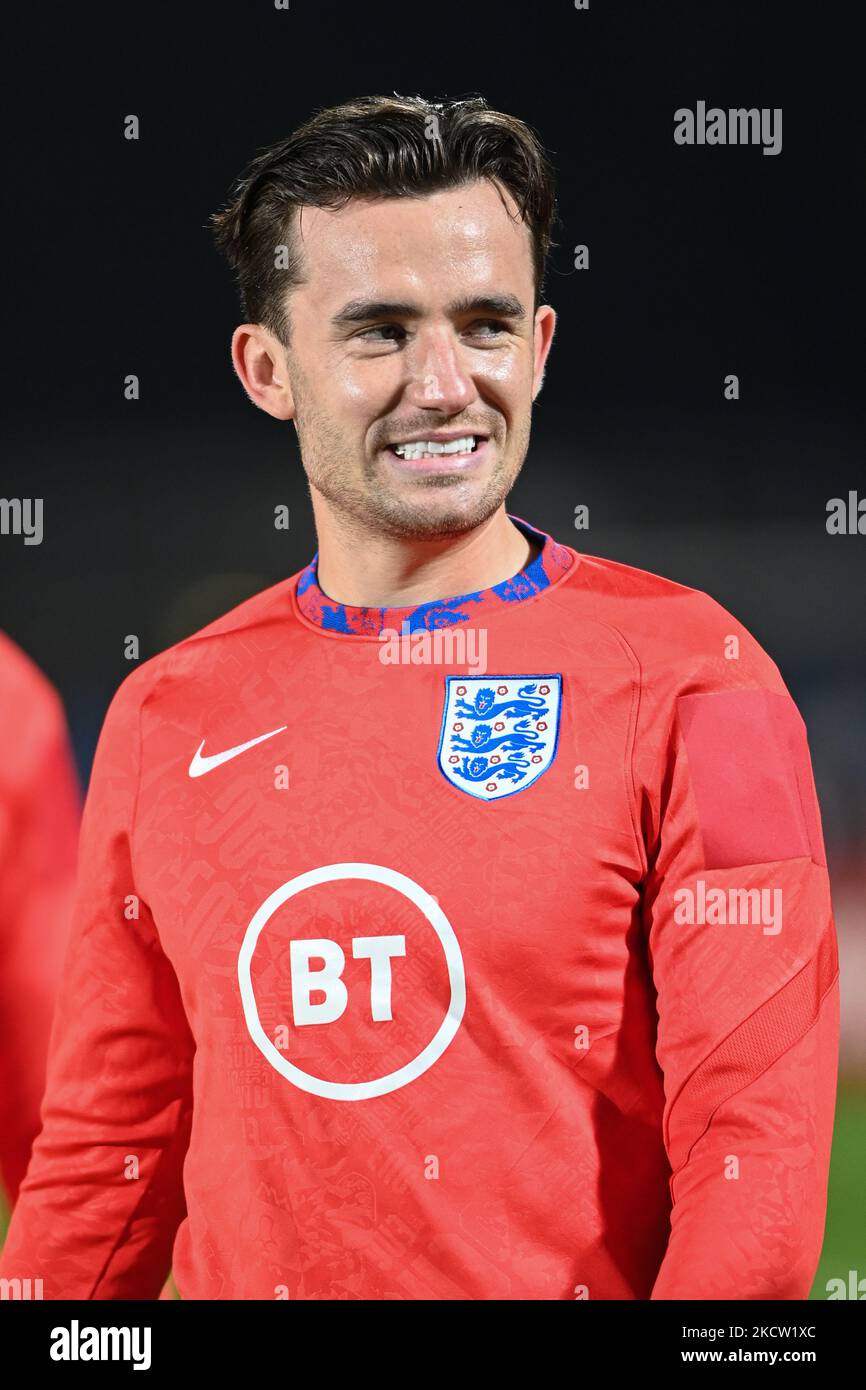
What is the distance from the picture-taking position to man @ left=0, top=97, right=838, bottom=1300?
1636mm

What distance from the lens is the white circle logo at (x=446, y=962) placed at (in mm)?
1686

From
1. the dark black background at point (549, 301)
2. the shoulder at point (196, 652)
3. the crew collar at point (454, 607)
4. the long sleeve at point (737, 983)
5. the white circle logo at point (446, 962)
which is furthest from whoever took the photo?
the dark black background at point (549, 301)

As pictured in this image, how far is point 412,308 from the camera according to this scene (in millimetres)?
1727

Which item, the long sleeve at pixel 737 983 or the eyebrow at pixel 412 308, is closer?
the long sleeve at pixel 737 983

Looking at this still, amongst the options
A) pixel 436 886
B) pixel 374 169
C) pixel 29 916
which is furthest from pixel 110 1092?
pixel 374 169

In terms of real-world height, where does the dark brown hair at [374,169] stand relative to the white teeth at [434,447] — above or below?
above

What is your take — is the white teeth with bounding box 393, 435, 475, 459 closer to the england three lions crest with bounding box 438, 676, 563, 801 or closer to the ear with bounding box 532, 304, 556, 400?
the ear with bounding box 532, 304, 556, 400

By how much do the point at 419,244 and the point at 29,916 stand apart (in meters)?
1.11

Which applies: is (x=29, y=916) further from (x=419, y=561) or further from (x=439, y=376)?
(x=439, y=376)

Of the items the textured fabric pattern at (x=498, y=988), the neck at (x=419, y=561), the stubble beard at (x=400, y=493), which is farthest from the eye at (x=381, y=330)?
the textured fabric pattern at (x=498, y=988)

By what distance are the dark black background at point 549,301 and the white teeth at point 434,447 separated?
54 cm

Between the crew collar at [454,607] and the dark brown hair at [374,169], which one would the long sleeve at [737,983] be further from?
the dark brown hair at [374,169]

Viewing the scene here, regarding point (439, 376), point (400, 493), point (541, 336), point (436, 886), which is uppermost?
point (541, 336)

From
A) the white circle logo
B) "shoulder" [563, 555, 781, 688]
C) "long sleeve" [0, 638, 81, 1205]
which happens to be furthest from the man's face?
"long sleeve" [0, 638, 81, 1205]
